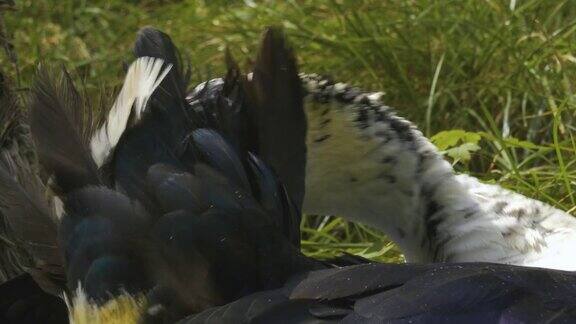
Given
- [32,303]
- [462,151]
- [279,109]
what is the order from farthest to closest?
1. [462,151]
2. [32,303]
3. [279,109]

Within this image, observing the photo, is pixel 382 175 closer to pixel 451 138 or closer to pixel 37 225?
pixel 451 138

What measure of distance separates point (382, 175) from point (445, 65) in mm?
1346

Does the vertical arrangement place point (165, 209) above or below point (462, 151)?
above

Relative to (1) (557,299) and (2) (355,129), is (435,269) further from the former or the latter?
(2) (355,129)

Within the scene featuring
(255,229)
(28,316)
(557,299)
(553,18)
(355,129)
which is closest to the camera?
(557,299)

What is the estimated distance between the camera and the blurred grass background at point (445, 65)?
11.9 ft

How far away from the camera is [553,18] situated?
4.25 metres

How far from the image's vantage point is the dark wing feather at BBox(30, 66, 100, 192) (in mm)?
2264

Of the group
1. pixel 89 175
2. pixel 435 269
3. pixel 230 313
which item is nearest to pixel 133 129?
pixel 89 175

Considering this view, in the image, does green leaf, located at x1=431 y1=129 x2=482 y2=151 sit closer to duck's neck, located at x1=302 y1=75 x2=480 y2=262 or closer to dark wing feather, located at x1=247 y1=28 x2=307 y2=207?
duck's neck, located at x1=302 y1=75 x2=480 y2=262

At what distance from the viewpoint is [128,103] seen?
7.69 feet

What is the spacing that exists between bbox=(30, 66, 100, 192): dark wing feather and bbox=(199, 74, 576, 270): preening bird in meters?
0.64

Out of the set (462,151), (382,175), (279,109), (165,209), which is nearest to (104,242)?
(165,209)

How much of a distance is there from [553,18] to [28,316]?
7.69ft
